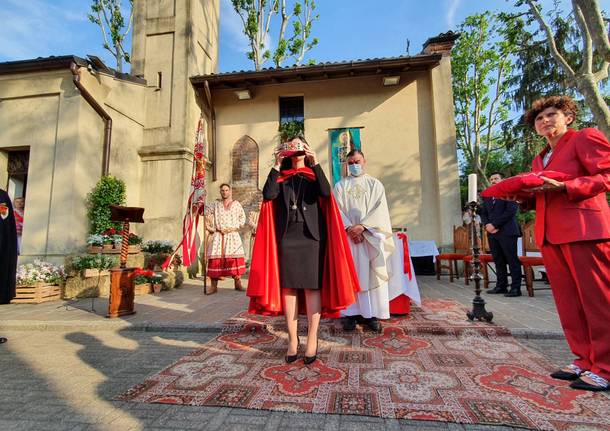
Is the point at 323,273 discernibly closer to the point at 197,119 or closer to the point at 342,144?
the point at 342,144

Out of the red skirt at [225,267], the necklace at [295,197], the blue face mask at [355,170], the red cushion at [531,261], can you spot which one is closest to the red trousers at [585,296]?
the blue face mask at [355,170]

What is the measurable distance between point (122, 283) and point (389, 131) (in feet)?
27.8

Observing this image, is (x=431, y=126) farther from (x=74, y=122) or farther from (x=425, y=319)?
(x=74, y=122)

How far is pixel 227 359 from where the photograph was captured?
2.87 metres

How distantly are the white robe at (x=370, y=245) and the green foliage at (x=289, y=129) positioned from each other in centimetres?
669

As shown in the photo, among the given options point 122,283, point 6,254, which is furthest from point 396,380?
point 6,254

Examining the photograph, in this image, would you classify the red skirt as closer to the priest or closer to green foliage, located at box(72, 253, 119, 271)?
green foliage, located at box(72, 253, 119, 271)

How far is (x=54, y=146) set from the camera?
7.43m

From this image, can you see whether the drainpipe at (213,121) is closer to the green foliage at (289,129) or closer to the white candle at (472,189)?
A: the green foliage at (289,129)

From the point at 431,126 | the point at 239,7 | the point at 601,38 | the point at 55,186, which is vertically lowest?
the point at 55,186

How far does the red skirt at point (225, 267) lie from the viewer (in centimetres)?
675

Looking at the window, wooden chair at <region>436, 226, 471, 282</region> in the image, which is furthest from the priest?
the window

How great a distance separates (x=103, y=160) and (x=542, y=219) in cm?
937

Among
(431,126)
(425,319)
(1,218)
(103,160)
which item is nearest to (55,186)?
(103,160)
